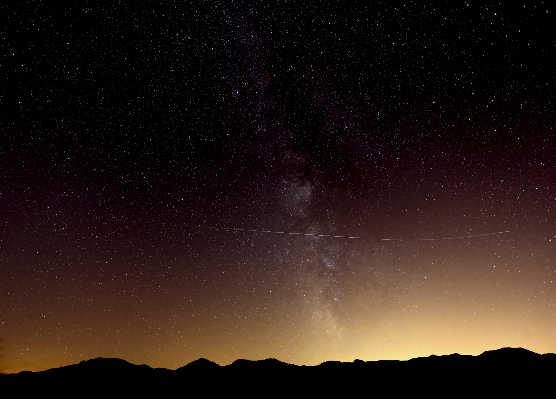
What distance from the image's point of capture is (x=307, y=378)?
58.5 ft

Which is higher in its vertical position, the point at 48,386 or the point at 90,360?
the point at 90,360

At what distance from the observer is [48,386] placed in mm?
15992

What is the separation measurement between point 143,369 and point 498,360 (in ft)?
46.6

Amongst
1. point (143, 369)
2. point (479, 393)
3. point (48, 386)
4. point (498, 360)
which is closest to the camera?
point (479, 393)

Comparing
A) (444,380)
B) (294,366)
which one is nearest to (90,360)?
(294,366)

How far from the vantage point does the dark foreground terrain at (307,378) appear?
1566cm

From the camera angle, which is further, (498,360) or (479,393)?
(498,360)

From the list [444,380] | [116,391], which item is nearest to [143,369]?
[116,391]

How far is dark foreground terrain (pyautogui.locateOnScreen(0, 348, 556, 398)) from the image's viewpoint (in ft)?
51.4

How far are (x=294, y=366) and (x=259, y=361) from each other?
1.58m

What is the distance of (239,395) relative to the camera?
643 inches

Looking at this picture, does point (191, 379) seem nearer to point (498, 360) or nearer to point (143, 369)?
point (143, 369)

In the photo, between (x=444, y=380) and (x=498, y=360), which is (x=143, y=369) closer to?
(x=444, y=380)

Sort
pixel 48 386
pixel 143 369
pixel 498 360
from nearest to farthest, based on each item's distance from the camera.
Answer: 1. pixel 48 386
2. pixel 498 360
3. pixel 143 369
